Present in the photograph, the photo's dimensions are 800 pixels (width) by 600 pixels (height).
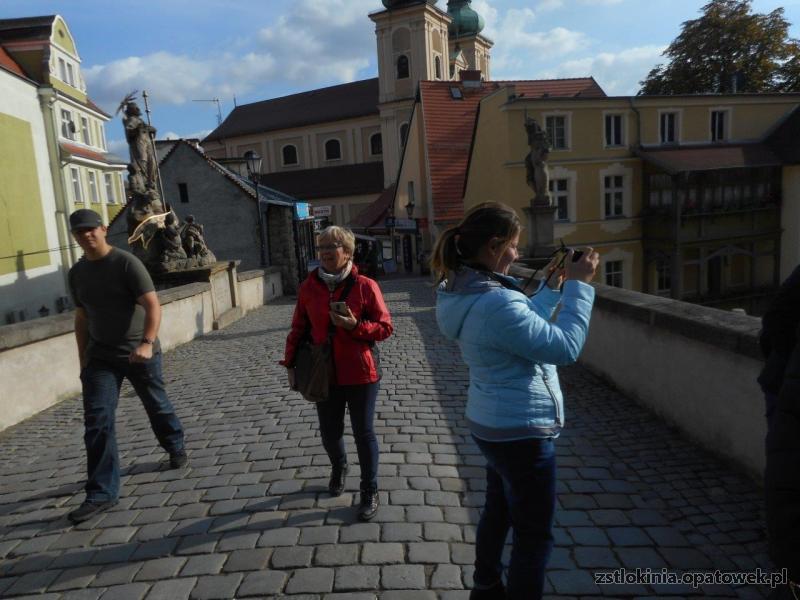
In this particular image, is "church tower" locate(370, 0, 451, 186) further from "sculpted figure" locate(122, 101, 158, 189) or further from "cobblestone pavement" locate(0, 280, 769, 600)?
"cobblestone pavement" locate(0, 280, 769, 600)

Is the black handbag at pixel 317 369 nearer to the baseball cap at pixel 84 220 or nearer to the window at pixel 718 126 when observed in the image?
the baseball cap at pixel 84 220

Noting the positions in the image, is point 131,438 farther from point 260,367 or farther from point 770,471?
point 770,471

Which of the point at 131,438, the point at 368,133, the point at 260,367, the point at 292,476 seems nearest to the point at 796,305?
the point at 292,476

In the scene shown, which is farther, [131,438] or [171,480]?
[131,438]

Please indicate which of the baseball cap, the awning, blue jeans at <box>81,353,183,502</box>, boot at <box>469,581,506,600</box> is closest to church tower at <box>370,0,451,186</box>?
the awning

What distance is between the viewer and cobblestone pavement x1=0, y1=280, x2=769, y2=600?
2902 millimetres

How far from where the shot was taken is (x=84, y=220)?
3.73 metres

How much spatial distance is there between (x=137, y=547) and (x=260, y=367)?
4976 millimetres

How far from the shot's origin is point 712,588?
2.81 meters

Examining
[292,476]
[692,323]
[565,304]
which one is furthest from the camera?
[692,323]

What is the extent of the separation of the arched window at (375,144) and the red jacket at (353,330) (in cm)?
5497

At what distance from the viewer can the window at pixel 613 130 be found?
26.3 m

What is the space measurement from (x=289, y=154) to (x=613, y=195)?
41.3m

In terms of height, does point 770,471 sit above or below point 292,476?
above
